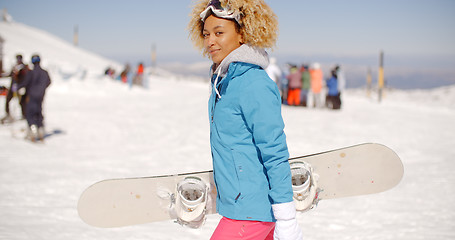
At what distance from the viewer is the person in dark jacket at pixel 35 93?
7613 millimetres

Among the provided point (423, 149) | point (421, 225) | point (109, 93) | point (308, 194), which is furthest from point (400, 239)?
point (109, 93)

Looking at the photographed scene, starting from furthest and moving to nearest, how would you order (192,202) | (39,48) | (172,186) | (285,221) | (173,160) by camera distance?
(39,48)
(173,160)
(172,186)
(192,202)
(285,221)

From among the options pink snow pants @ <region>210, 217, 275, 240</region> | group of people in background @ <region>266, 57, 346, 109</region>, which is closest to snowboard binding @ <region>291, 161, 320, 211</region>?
pink snow pants @ <region>210, 217, 275, 240</region>

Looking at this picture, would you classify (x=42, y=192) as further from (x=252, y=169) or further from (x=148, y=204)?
(x=252, y=169)

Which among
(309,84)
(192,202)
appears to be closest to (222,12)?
(192,202)

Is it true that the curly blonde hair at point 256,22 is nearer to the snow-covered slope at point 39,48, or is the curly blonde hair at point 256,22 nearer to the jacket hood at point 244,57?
the jacket hood at point 244,57

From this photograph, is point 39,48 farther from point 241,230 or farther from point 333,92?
point 241,230

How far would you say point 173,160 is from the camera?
22.8 ft

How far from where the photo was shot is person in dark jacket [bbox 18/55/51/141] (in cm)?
761

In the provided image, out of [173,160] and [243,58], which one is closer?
[243,58]

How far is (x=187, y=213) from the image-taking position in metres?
2.03

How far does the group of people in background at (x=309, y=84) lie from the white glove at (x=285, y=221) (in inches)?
427

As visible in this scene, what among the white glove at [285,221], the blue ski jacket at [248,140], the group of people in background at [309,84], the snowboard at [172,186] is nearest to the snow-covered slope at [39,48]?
the group of people in background at [309,84]

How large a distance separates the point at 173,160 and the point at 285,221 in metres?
5.48
